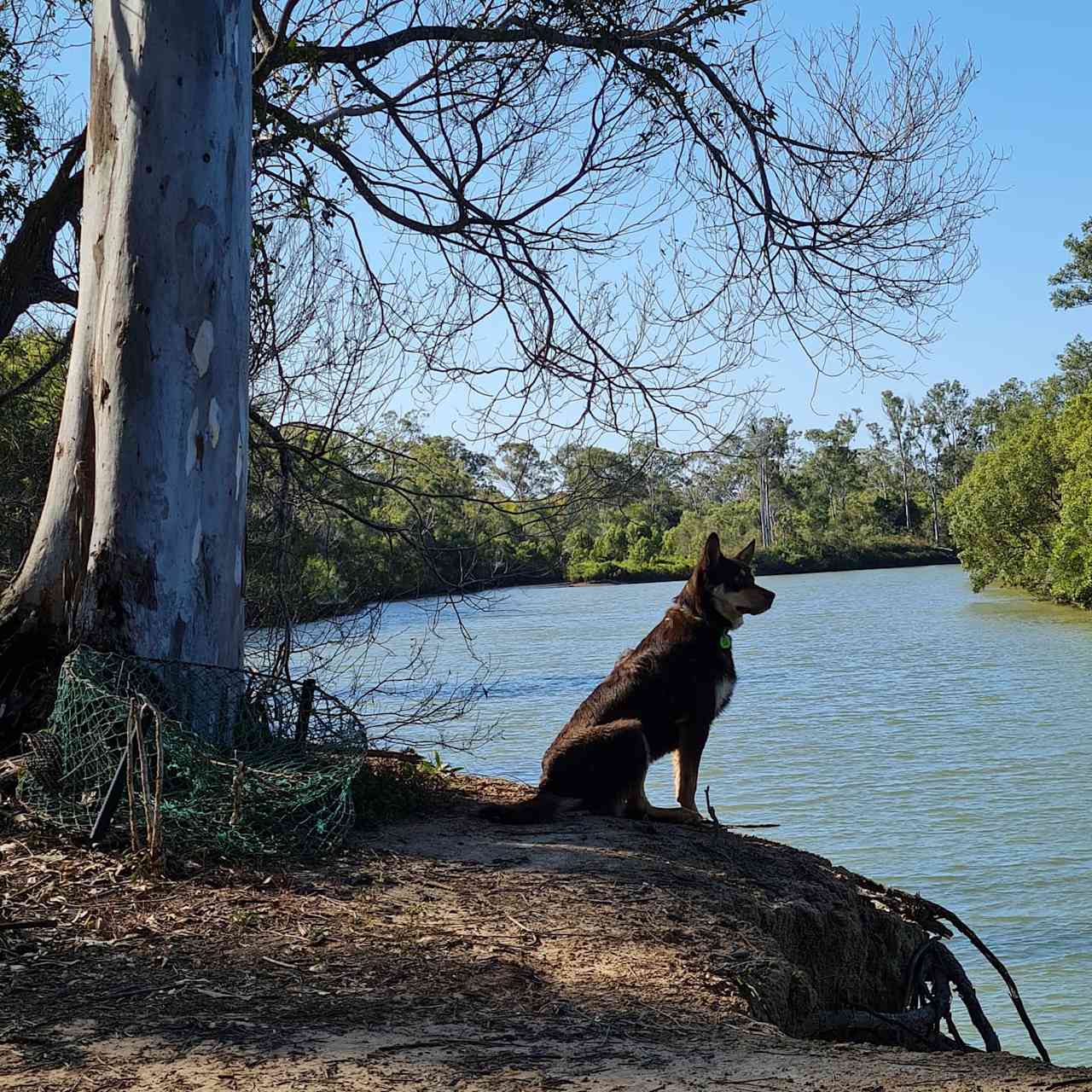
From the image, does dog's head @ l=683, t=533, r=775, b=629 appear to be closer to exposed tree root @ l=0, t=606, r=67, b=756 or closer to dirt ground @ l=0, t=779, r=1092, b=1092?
dirt ground @ l=0, t=779, r=1092, b=1092

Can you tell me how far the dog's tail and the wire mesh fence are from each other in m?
0.97

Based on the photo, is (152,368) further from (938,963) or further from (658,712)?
(938,963)

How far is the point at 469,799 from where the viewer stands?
756 cm

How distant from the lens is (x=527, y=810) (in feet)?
22.5

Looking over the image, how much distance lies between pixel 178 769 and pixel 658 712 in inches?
111

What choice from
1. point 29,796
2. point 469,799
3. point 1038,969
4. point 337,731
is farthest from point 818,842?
point 29,796

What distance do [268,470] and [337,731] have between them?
3.95 m

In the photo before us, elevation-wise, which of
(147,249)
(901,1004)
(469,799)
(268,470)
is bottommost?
(901,1004)

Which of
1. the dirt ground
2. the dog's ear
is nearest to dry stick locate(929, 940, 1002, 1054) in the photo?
the dirt ground

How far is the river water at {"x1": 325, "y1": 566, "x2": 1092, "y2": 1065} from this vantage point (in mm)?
10508

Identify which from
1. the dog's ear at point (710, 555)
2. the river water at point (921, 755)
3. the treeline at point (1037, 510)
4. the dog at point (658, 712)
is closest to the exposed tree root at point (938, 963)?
the dog at point (658, 712)

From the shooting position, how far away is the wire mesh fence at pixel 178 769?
5480mm

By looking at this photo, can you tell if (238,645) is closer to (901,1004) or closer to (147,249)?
(147,249)

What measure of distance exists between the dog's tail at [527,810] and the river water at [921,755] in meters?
2.80
